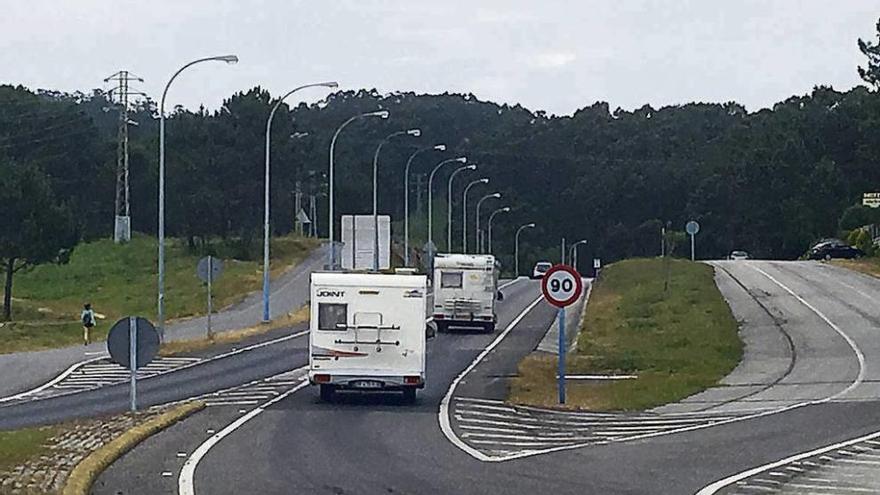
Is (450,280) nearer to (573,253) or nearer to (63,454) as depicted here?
(63,454)

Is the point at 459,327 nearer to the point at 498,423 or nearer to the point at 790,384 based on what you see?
the point at 790,384

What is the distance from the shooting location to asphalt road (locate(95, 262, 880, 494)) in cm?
1719

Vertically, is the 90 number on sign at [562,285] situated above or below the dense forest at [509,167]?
below

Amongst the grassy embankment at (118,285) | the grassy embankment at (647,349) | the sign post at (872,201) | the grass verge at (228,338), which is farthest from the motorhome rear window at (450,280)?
→ the sign post at (872,201)

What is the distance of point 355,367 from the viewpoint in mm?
29156

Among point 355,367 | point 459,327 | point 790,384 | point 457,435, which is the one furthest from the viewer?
point 459,327

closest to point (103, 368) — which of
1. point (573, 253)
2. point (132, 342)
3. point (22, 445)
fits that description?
point (132, 342)

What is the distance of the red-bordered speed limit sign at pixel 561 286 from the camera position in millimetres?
28125

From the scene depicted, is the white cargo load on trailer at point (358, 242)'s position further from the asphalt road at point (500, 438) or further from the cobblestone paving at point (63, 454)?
the cobblestone paving at point (63, 454)

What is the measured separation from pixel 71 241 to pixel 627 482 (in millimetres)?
63820

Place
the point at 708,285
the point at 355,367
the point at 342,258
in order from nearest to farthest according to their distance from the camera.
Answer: the point at 355,367, the point at 708,285, the point at 342,258

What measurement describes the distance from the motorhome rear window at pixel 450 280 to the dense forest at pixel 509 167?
28.6 m

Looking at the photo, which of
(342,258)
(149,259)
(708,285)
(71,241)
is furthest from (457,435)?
(149,259)

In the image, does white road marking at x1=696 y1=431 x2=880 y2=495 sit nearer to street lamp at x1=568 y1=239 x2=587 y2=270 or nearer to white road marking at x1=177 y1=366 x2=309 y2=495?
white road marking at x1=177 y1=366 x2=309 y2=495
